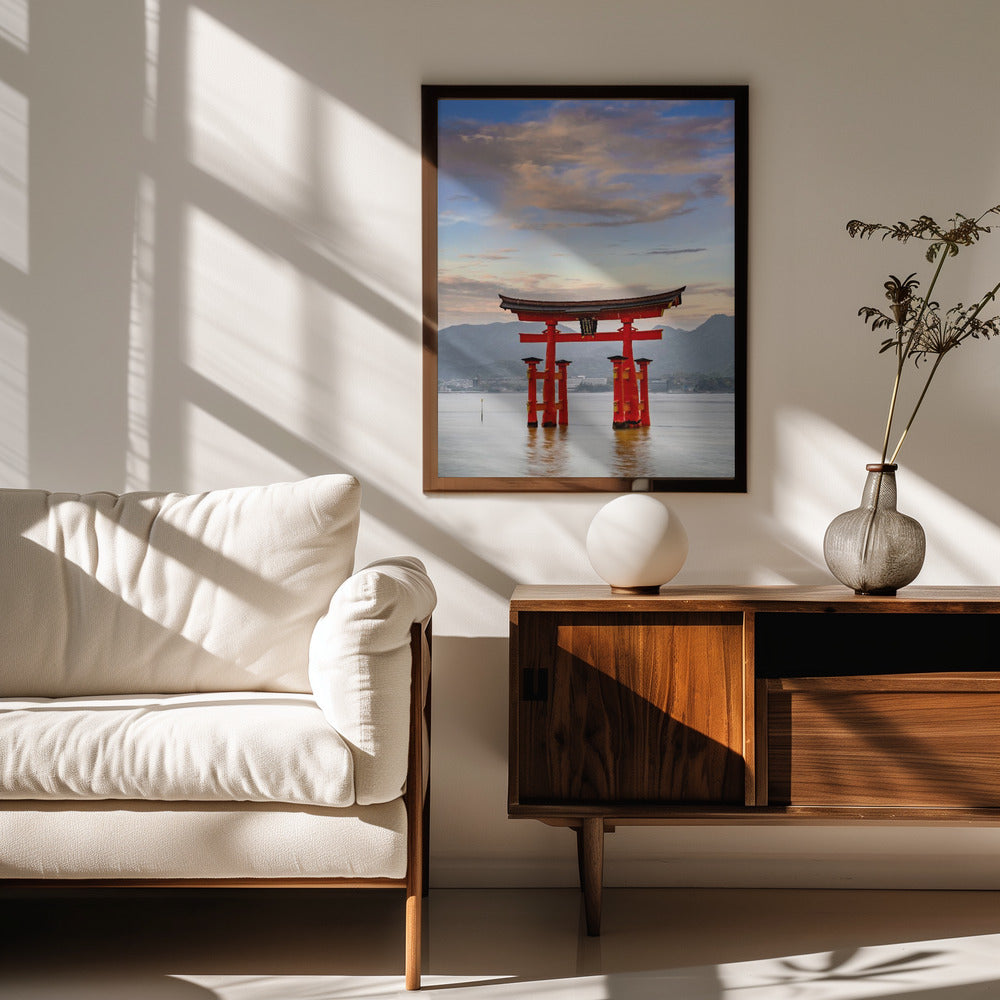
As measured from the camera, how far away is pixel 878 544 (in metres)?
2.14

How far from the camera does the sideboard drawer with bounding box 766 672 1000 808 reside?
2031mm

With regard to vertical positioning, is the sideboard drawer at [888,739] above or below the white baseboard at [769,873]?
above

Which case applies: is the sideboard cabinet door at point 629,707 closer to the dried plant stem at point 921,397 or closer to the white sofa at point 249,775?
the white sofa at point 249,775

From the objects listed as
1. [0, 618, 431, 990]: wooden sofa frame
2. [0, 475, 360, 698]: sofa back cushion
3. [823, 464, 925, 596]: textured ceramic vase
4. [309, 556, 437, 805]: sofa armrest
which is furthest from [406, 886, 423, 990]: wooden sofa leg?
[823, 464, 925, 596]: textured ceramic vase

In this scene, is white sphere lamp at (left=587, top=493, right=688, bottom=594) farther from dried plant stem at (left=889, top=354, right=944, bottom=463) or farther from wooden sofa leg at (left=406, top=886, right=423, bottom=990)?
wooden sofa leg at (left=406, top=886, right=423, bottom=990)

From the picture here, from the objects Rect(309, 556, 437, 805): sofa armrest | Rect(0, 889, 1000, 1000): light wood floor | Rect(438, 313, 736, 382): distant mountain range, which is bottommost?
Rect(0, 889, 1000, 1000): light wood floor

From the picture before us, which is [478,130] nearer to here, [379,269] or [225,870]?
[379,269]

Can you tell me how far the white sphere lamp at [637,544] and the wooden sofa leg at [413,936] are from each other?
30.3 inches

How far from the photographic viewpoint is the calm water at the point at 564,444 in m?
2.52

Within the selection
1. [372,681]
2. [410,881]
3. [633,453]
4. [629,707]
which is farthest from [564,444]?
[410,881]

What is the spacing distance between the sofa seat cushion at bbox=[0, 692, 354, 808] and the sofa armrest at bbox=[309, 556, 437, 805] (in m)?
0.03

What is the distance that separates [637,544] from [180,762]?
3.31ft

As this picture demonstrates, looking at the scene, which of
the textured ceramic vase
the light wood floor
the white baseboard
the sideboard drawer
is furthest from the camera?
the white baseboard

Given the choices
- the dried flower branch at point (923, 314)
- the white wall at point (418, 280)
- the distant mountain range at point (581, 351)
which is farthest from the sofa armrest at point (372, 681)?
the dried flower branch at point (923, 314)
